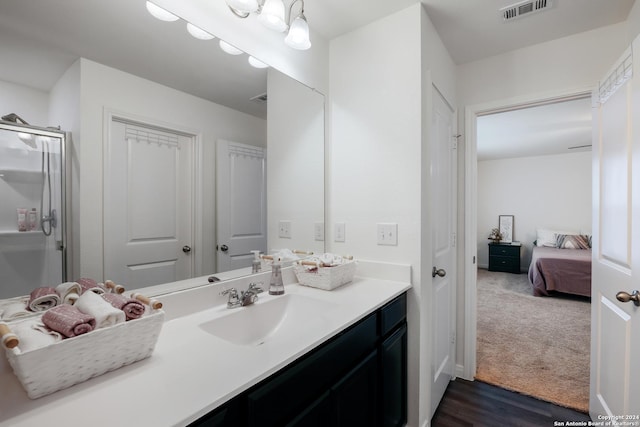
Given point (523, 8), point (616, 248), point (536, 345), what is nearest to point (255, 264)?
point (616, 248)

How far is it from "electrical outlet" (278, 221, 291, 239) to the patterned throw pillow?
19.8 ft

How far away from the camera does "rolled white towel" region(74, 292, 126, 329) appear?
715mm

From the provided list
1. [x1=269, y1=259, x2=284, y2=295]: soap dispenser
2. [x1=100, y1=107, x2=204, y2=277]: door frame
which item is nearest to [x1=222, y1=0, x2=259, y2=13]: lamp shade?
[x1=100, y1=107, x2=204, y2=277]: door frame

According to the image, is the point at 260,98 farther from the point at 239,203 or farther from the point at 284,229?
the point at 284,229

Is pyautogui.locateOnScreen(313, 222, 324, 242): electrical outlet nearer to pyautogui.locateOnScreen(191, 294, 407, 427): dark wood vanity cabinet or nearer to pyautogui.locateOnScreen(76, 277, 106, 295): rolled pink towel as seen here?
pyautogui.locateOnScreen(191, 294, 407, 427): dark wood vanity cabinet

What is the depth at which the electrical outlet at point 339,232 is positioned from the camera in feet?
6.14

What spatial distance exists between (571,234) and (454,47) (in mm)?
5539

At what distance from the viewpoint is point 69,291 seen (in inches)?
34.8

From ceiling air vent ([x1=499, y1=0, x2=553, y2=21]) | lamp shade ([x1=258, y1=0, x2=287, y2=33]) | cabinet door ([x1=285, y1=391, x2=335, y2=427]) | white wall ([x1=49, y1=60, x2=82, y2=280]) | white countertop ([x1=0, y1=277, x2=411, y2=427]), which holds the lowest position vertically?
cabinet door ([x1=285, y1=391, x2=335, y2=427])

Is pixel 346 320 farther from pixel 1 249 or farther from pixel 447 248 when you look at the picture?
pixel 447 248

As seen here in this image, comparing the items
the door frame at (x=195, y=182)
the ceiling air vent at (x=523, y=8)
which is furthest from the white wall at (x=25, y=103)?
the ceiling air vent at (x=523, y=8)

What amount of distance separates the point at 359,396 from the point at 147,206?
1.11 m

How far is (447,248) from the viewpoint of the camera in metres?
2.09

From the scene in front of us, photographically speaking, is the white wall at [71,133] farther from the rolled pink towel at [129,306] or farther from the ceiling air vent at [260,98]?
the ceiling air vent at [260,98]
